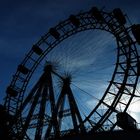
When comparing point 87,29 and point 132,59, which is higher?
point 87,29

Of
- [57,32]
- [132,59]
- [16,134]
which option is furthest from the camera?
[57,32]

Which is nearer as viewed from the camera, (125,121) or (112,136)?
(112,136)

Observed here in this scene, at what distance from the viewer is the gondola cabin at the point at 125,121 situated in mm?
26750

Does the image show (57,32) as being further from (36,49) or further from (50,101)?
(50,101)

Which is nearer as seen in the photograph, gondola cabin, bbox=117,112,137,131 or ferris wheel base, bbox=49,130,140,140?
ferris wheel base, bbox=49,130,140,140

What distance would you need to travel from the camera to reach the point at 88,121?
27828mm

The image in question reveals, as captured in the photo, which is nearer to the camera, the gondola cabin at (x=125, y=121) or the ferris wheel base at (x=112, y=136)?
the ferris wheel base at (x=112, y=136)

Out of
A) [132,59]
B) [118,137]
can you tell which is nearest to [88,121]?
[118,137]

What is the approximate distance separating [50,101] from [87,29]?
10099 mm

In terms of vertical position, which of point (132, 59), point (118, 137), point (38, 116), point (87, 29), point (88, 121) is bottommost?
point (118, 137)

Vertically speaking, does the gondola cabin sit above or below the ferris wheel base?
above

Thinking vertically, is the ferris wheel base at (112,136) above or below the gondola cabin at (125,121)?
below

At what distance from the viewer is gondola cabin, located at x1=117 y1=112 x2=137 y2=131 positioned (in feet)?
87.8

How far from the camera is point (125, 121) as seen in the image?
26844mm
